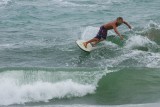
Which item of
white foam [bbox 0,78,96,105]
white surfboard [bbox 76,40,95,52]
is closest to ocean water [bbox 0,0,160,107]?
white foam [bbox 0,78,96,105]

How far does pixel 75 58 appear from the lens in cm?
2008

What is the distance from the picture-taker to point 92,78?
16141 millimetres

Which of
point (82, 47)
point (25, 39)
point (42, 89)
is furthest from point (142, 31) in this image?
point (42, 89)

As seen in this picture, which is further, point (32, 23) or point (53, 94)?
point (32, 23)

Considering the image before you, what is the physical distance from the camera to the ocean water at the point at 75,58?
15297 millimetres

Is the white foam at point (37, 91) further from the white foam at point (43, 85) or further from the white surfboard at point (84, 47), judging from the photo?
the white surfboard at point (84, 47)

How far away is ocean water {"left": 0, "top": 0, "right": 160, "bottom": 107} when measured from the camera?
1530 centimetres

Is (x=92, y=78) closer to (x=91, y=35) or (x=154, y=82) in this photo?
(x=154, y=82)

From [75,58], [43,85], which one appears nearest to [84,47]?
[75,58]

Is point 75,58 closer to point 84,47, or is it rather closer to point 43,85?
point 84,47

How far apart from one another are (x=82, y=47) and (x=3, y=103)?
6545 millimetres

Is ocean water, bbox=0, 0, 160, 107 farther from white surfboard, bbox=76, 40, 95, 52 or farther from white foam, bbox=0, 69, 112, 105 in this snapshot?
white surfboard, bbox=76, 40, 95, 52

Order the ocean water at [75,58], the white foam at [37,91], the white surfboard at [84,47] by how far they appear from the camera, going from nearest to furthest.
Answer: the white foam at [37,91], the ocean water at [75,58], the white surfboard at [84,47]

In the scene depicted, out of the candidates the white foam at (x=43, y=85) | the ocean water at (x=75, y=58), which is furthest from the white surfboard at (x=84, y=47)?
the white foam at (x=43, y=85)
